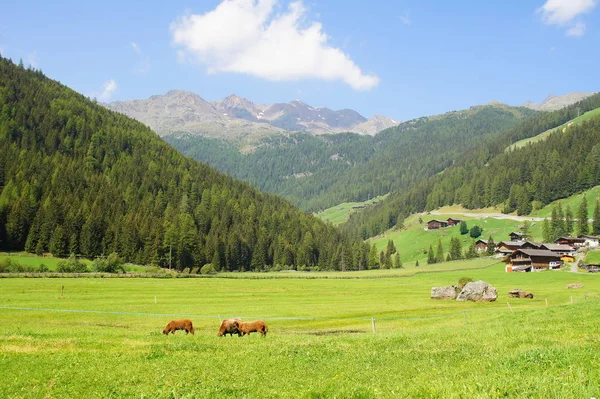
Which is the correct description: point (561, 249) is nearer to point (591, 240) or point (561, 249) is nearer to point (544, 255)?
point (544, 255)

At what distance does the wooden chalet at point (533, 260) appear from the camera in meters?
143

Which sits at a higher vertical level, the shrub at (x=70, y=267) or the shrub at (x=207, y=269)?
the shrub at (x=70, y=267)

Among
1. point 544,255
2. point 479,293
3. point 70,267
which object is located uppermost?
point 70,267

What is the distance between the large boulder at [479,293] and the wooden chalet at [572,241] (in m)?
126

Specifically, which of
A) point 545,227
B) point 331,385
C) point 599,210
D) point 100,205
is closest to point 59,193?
point 100,205

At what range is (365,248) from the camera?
196 metres

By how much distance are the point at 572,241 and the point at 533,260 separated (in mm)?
39282

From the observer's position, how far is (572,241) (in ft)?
561

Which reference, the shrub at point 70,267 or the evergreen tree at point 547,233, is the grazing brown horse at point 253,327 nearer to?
the shrub at point 70,267

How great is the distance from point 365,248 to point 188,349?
178503 millimetres

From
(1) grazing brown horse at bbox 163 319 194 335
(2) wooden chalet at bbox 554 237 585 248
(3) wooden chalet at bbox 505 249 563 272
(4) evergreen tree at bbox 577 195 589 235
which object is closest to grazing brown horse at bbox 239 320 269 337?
(1) grazing brown horse at bbox 163 319 194 335

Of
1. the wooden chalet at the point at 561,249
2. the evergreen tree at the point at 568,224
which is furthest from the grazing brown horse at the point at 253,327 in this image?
the evergreen tree at the point at 568,224

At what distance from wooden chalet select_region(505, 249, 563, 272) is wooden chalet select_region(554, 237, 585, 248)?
86.1 ft

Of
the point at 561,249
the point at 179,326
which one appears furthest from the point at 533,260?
the point at 179,326
